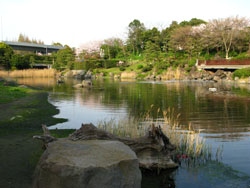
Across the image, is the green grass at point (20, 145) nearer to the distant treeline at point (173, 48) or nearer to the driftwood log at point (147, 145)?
the driftwood log at point (147, 145)

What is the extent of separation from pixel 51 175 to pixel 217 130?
36.9 feet

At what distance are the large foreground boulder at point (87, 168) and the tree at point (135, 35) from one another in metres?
96.2

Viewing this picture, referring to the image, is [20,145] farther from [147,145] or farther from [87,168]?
[87,168]

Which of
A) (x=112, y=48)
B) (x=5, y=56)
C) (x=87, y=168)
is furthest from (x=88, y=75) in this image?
(x=87, y=168)

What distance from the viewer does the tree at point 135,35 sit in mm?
101800

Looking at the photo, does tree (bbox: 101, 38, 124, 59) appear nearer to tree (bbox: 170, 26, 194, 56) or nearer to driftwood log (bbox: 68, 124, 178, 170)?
tree (bbox: 170, 26, 194, 56)

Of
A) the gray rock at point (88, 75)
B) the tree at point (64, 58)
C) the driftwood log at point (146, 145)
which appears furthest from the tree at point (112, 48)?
the driftwood log at point (146, 145)

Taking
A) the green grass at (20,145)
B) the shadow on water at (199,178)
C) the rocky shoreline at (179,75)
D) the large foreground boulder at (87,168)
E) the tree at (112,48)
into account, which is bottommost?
the shadow on water at (199,178)

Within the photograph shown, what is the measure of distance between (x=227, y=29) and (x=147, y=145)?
72565mm

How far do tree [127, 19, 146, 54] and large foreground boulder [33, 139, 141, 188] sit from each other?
96.2m

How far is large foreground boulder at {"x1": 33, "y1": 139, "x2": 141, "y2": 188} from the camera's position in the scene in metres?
5.12

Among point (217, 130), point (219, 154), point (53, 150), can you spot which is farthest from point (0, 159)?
point (217, 130)

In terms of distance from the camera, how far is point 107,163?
5.38 m

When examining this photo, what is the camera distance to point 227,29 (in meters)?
72.9
